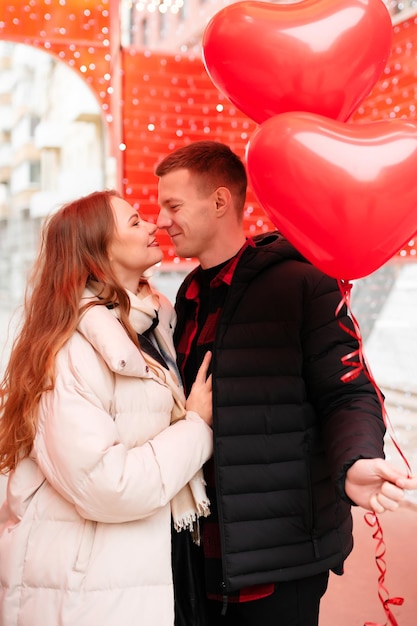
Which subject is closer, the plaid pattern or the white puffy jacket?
the white puffy jacket

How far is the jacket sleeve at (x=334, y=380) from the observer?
143cm

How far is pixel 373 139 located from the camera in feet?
3.97

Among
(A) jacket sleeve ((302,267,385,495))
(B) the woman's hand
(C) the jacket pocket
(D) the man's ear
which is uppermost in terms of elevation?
(D) the man's ear

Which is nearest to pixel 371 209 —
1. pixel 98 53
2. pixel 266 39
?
pixel 266 39

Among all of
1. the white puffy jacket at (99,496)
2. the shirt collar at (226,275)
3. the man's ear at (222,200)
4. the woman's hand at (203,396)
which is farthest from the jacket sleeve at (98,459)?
the man's ear at (222,200)

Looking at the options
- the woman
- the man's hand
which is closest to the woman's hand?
the woman

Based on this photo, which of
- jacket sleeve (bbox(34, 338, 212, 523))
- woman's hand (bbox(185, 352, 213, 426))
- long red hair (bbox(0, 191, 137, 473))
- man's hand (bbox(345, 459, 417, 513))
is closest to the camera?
man's hand (bbox(345, 459, 417, 513))

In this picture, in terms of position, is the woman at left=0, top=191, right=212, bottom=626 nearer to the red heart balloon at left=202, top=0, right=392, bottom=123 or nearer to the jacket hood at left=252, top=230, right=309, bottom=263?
the jacket hood at left=252, top=230, right=309, bottom=263

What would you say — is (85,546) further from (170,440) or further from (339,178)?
(339,178)

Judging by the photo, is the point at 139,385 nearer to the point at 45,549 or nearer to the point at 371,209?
the point at 45,549

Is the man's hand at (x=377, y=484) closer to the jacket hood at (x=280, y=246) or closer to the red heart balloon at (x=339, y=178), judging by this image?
the red heart balloon at (x=339, y=178)

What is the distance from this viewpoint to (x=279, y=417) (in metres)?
1.58

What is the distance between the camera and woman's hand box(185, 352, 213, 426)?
5.14 feet

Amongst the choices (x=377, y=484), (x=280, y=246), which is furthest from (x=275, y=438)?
(x=280, y=246)
